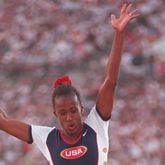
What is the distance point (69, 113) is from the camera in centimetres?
319

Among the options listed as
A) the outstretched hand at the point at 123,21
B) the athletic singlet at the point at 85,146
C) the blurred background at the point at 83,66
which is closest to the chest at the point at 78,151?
the athletic singlet at the point at 85,146

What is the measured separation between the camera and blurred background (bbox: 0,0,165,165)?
6.03 meters

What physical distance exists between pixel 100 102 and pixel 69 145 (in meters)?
0.26

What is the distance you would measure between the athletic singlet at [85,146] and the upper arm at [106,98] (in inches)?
1.8

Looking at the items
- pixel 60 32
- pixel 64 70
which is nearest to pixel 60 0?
pixel 60 32

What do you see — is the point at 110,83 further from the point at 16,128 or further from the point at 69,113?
the point at 16,128

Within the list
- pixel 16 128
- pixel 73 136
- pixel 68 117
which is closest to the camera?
pixel 68 117

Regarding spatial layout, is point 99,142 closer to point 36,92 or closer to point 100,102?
point 100,102

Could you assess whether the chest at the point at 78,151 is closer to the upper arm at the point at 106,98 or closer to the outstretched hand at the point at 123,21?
the upper arm at the point at 106,98

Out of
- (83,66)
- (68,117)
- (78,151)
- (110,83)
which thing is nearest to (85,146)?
(78,151)

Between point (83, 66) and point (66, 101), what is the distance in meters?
3.26

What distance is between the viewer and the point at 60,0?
6906 mm

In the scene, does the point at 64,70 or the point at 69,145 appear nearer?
the point at 69,145

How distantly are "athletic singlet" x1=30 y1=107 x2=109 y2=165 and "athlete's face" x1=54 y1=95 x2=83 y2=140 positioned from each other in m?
0.05
